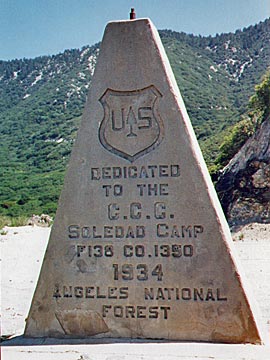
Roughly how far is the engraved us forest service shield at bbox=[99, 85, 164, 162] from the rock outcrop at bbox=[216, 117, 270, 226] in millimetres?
12654

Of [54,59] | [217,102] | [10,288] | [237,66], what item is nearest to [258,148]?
[10,288]

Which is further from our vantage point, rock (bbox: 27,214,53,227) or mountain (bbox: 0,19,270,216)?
mountain (bbox: 0,19,270,216)

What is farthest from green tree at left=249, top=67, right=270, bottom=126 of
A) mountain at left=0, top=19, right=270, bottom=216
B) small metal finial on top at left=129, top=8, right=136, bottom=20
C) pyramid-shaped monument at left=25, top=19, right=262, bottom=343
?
pyramid-shaped monument at left=25, top=19, right=262, bottom=343

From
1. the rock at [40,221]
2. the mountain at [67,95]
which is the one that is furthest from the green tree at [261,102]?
the mountain at [67,95]

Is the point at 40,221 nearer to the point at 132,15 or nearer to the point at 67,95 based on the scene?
the point at 132,15

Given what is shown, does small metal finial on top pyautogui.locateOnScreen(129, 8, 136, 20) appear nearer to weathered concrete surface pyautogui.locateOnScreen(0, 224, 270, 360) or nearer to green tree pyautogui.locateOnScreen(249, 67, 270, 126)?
weathered concrete surface pyautogui.locateOnScreen(0, 224, 270, 360)

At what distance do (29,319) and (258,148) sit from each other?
14754mm

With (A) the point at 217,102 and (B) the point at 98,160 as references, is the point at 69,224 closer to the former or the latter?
(B) the point at 98,160

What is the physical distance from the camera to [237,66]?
5938 cm

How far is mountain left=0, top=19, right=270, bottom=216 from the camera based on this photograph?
45.6 metres

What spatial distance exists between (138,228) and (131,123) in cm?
89

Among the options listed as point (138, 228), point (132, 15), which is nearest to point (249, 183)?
point (132, 15)

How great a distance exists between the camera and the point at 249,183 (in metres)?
18.1

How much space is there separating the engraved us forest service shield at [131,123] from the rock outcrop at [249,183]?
12.7m
